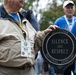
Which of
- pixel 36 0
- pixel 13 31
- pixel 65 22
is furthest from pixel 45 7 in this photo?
pixel 13 31

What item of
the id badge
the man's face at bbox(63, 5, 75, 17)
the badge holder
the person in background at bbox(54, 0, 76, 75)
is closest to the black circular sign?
the badge holder

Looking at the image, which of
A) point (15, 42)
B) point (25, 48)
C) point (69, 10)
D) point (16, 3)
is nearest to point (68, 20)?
point (69, 10)

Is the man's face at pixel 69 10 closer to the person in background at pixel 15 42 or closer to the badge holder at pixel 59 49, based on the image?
the badge holder at pixel 59 49

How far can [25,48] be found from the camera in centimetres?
555

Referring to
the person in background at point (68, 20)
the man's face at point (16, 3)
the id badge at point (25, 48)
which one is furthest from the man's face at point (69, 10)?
the id badge at point (25, 48)

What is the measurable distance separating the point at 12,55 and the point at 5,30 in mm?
338

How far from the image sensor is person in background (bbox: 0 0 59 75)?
5449 millimetres

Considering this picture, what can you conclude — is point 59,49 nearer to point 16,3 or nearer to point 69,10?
point 16,3

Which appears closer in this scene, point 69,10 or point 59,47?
point 59,47

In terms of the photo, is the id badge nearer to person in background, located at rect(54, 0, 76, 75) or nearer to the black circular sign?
the black circular sign

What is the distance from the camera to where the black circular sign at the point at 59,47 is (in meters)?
6.26

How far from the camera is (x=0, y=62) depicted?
17.9 ft

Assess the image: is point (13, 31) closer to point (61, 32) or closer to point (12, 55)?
point (12, 55)

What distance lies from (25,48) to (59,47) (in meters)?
0.94
